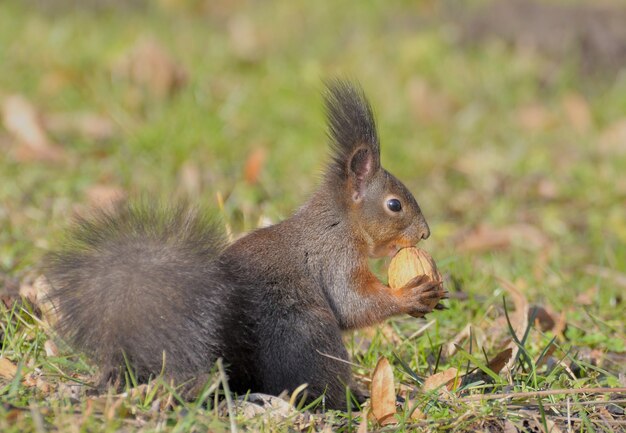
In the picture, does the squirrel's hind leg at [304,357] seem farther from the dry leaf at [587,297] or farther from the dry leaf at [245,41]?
the dry leaf at [245,41]

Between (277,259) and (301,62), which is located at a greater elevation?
(301,62)

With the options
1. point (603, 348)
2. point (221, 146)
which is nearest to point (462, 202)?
point (221, 146)

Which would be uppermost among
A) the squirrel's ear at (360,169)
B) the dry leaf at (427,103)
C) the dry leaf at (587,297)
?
the dry leaf at (427,103)

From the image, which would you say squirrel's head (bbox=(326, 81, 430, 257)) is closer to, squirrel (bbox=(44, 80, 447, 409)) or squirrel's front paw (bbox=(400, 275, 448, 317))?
squirrel (bbox=(44, 80, 447, 409))

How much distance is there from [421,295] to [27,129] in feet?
10.1

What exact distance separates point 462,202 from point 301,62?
1.87 metres

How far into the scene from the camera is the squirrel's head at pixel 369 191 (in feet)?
9.87

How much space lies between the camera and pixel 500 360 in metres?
2.88

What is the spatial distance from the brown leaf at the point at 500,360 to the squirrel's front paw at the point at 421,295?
9.9 inches

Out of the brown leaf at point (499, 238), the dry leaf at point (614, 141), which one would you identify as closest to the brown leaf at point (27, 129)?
the brown leaf at point (499, 238)

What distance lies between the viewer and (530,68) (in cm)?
694

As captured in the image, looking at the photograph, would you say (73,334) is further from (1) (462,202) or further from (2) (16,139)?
(1) (462,202)

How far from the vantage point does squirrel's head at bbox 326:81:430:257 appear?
3.01 meters

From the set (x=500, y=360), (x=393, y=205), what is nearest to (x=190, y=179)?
(x=393, y=205)
